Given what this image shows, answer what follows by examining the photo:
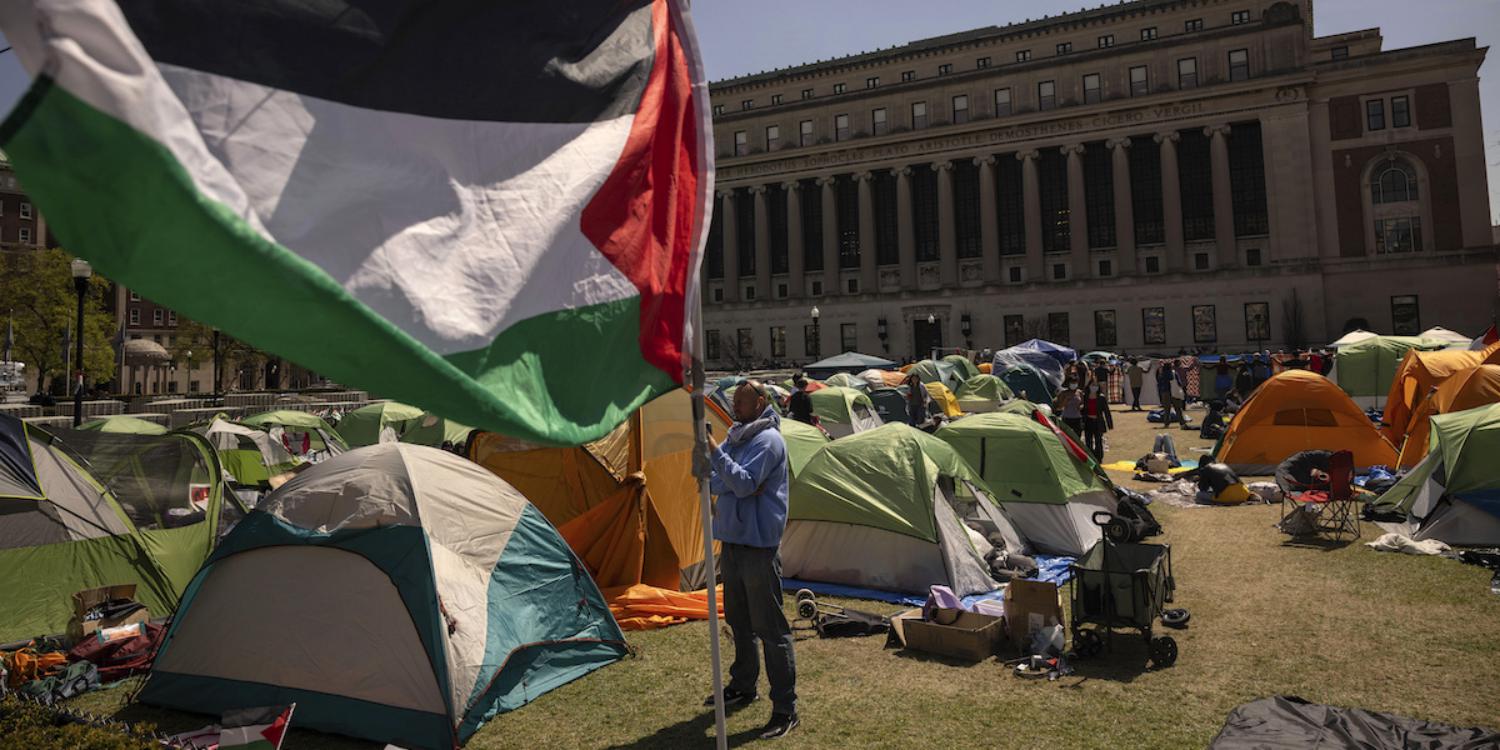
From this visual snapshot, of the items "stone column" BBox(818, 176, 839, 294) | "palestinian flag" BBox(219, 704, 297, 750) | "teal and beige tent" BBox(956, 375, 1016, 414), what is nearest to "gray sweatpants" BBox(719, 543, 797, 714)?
"palestinian flag" BBox(219, 704, 297, 750)

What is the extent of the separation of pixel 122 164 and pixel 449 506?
505cm

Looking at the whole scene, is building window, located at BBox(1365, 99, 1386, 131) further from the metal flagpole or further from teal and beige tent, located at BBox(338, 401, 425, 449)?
the metal flagpole

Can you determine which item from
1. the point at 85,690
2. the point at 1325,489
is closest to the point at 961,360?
the point at 1325,489

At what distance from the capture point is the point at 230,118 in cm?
204

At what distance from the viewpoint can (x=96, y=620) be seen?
7230 millimetres

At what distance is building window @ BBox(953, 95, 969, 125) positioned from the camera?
209ft

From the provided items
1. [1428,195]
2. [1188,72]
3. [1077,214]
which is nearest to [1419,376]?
[1077,214]

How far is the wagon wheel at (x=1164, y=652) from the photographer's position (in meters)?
6.80

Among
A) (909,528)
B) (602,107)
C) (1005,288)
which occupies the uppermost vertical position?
(1005,288)

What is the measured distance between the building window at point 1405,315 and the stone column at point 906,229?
30089mm

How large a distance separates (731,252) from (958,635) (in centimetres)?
6683

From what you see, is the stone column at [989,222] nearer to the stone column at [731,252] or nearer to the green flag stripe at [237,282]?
the stone column at [731,252]

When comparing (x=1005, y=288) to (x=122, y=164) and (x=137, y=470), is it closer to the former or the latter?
(x=137, y=470)

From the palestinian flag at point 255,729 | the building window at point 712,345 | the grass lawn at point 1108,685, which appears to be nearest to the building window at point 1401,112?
the building window at point 712,345
